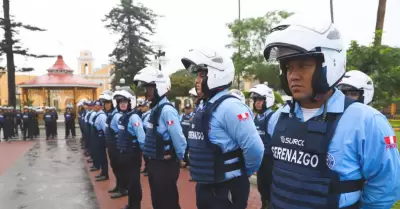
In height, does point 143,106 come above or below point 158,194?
above

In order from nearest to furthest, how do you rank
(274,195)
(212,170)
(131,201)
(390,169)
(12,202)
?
(390,169), (274,195), (212,170), (131,201), (12,202)

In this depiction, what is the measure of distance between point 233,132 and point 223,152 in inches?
8.0

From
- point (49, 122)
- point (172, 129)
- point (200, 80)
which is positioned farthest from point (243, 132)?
point (49, 122)

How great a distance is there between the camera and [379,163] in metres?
1.81

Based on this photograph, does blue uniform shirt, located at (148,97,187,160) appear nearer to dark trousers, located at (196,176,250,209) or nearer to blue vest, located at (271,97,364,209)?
dark trousers, located at (196,176,250,209)

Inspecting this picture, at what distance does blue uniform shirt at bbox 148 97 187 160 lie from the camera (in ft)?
15.3

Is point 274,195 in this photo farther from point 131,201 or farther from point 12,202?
point 12,202

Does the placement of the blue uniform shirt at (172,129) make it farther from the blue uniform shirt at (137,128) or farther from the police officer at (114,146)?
the police officer at (114,146)

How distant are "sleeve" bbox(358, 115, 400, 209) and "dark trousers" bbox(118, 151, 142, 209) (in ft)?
15.1

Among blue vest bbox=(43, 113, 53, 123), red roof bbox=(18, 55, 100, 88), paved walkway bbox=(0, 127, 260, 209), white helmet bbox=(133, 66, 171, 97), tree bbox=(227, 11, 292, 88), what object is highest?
tree bbox=(227, 11, 292, 88)

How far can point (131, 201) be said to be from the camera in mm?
5992

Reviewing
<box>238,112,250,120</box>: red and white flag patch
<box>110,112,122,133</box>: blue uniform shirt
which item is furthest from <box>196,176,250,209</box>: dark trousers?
<box>110,112,122,133</box>: blue uniform shirt

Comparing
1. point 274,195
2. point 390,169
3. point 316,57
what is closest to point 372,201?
point 390,169

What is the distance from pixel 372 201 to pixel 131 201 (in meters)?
4.75
